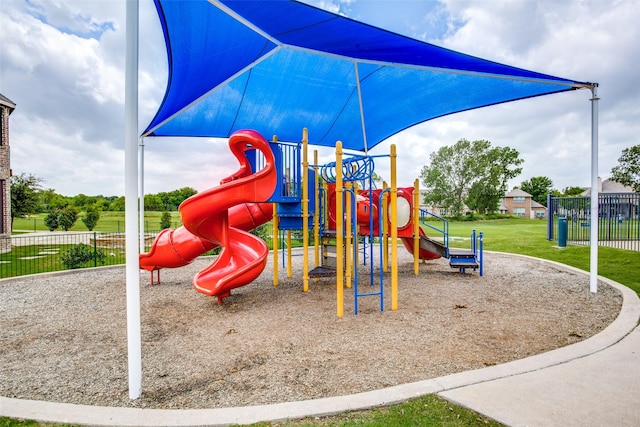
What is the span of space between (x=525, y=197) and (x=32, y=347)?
84385 millimetres

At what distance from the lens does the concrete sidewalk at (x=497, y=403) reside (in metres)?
2.57

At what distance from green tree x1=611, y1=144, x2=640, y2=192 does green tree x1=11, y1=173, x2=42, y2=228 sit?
61.6 meters

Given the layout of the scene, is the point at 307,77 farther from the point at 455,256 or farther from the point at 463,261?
the point at 463,261

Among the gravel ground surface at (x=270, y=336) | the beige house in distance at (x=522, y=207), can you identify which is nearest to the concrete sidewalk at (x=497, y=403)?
the gravel ground surface at (x=270, y=336)

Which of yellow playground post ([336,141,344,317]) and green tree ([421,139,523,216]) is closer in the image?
yellow playground post ([336,141,344,317])

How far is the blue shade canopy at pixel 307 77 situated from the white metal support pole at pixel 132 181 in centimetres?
137

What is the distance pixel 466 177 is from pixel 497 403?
150ft

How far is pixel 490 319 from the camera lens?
17.1 feet

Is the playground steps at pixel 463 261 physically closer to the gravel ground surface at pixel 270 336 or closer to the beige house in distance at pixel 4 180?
the gravel ground surface at pixel 270 336

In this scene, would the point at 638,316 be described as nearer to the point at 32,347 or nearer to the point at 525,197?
the point at 32,347

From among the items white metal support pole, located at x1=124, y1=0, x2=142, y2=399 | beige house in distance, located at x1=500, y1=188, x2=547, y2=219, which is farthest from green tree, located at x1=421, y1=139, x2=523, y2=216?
white metal support pole, located at x1=124, y1=0, x2=142, y2=399

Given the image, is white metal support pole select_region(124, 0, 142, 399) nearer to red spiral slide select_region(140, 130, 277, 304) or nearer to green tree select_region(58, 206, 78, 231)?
red spiral slide select_region(140, 130, 277, 304)

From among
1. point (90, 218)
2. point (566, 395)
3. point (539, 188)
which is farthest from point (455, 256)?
point (539, 188)

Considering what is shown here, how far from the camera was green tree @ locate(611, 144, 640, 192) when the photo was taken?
4262cm
